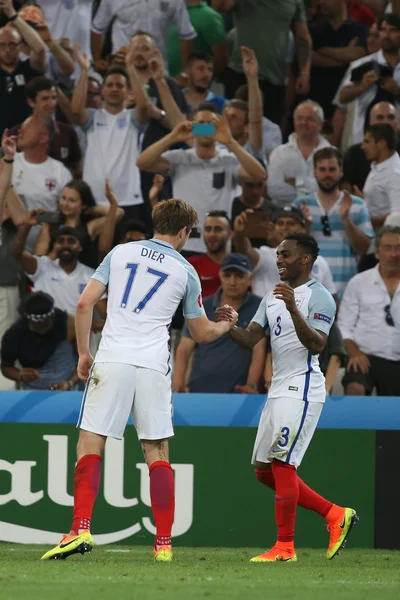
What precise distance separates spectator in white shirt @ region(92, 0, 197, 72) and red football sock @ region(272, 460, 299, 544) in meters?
8.01

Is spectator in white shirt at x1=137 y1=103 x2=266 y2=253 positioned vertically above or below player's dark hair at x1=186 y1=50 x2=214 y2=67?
below

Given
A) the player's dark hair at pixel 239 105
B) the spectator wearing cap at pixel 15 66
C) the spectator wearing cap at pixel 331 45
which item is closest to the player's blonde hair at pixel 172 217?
the player's dark hair at pixel 239 105

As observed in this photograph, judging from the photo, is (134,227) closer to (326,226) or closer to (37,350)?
(37,350)

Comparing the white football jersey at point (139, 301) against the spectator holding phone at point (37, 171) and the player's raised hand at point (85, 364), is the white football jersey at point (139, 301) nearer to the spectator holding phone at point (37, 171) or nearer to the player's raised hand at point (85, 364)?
the player's raised hand at point (85, 364)

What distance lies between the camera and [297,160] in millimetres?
12211

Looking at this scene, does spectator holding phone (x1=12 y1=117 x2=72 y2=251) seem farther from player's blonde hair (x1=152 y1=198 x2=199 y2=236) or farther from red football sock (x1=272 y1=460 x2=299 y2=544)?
red football sock (x1=272 y1=460 x2=299 y2=544)

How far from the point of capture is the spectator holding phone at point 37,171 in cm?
1192

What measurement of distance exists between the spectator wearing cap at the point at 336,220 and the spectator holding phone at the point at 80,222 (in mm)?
2031

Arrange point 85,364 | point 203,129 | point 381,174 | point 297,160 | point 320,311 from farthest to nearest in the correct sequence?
1. point 297,160
2. point 381,174
3. point 203,129
4. point 320,311
5. point 85,364

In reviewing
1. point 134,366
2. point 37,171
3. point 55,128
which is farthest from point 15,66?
point 134,366

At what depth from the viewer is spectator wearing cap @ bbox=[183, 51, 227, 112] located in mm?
13031

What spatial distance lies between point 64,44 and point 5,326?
413cm

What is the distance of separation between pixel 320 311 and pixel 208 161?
4989 mm

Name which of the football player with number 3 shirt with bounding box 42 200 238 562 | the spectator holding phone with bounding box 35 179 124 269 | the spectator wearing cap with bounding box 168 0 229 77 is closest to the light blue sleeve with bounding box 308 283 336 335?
Answer: the football player with number 3 shirt with bounding box 42 200 238 562
